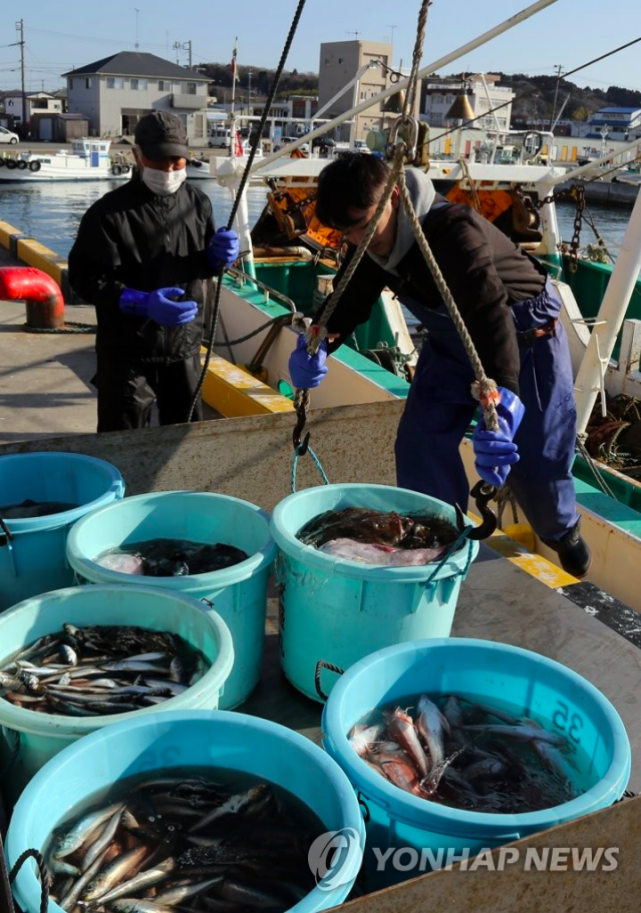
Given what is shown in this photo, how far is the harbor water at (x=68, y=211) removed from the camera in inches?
1179

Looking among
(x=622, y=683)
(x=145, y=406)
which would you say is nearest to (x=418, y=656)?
(x=622, y=683)

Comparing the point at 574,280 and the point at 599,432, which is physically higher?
the point at 574,280

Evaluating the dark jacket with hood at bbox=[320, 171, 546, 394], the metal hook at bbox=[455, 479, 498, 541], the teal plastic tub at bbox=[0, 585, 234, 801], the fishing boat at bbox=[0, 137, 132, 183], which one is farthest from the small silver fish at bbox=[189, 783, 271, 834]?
the fishing boat at bbox=[0, 137, 132, 183]

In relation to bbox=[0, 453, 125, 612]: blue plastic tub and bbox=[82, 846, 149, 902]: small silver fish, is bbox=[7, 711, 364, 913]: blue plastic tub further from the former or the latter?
bbox=[0, 453, 125, 612]: blue plastic tub

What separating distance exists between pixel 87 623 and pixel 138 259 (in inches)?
91.5

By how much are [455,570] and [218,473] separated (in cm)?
149

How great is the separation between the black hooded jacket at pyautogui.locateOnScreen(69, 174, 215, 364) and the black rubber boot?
2212 millimetres

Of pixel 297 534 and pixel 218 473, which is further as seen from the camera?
pixel 218 473

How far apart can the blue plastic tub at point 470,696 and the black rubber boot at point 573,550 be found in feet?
5.89

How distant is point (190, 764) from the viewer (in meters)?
2.08

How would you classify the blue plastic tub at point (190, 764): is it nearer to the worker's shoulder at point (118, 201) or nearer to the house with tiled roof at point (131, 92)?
the worker's shoulder at point (118, 201)

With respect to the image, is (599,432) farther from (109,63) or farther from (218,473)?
(109,63)

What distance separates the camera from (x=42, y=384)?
7.37 metres

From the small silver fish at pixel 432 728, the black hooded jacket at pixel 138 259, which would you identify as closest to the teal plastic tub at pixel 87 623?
the small silver fish at pixel 432 728
